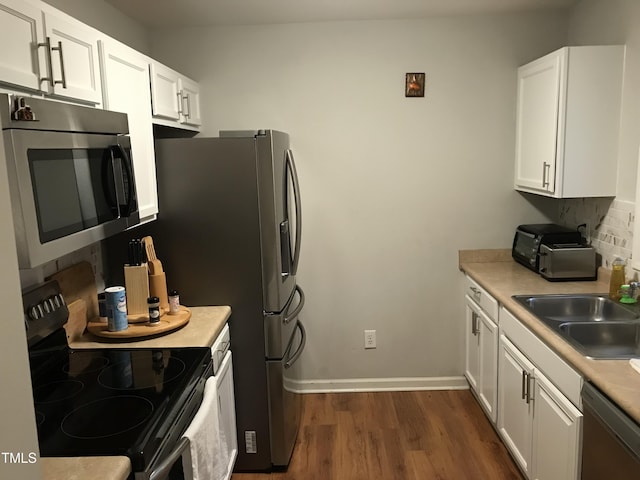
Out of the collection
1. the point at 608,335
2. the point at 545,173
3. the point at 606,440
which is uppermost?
the point at 545,173

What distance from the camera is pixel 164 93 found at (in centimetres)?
262

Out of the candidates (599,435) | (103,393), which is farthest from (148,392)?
(599,435)

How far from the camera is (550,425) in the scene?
2070 millimetres

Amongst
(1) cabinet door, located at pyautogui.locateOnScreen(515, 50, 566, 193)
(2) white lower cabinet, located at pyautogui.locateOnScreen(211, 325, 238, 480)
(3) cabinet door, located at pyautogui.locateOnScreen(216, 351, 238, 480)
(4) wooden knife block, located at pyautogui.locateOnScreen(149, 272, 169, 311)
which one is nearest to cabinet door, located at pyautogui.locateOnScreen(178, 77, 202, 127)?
(4) wooden knife block, located at pyautogui.locateOnScreen(149, 272, 169, 311)

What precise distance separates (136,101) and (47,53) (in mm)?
682

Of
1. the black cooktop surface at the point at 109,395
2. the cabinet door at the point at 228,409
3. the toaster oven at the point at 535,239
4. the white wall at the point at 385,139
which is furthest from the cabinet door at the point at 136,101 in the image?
the toaster oven at the point at 535,239

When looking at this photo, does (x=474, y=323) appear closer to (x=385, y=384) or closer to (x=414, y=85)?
(x=385, y=384)

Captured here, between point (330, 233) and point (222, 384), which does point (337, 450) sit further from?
point (330, 233)

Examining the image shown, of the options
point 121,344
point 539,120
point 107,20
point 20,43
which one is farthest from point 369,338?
point 20,43

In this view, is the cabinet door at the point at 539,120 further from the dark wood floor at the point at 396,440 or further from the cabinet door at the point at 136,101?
the cabinet door at the point at 136,101

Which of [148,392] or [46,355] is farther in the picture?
[46,355]

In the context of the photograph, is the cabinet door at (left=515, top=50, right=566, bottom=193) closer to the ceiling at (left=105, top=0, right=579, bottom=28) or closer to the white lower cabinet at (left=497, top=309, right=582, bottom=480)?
the ceiling at (left=105, top=0, right=579, bottom=28)

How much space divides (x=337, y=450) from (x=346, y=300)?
974mm

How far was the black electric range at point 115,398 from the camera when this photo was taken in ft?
4.61
